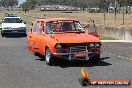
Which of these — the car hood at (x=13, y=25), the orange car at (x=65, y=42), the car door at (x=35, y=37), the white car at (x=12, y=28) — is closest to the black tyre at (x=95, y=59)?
the orange car at (x=65, y=42)

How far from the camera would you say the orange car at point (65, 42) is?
1295cm

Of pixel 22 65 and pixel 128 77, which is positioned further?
pixel 22 65

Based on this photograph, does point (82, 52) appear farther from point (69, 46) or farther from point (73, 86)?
point (73, 86)

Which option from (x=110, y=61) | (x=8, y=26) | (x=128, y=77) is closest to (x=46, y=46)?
(x=110, y=61)

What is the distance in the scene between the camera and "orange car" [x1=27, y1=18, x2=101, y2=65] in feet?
42.5

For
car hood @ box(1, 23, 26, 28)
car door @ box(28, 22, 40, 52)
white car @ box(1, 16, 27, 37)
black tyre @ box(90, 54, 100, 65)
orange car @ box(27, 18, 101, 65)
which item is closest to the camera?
orange car @ box(27, 18, 101, 65)

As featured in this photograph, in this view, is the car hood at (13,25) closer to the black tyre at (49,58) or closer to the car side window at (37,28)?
the car side window at (37,28)

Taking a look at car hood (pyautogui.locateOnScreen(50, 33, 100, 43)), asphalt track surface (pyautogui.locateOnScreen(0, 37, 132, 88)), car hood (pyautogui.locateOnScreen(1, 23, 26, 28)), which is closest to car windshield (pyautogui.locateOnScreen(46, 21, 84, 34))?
car hood (pyautogui.locateOnScreen(50, 33, 100, 43))

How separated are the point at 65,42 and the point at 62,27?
1.78m

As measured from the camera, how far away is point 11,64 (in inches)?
546

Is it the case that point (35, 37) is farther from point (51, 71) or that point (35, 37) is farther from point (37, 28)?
point (51, 71)

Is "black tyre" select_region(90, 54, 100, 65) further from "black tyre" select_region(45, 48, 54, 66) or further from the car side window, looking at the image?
the car side window

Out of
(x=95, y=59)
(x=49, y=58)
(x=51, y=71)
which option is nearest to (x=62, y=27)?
(x=49, y=58)

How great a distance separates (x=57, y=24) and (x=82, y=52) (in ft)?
6.79
